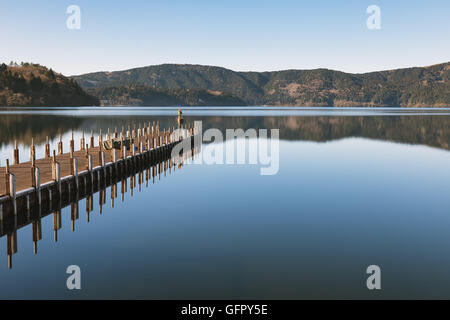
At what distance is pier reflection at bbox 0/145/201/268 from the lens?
50.5ft

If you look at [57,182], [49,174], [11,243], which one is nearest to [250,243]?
[11,243]

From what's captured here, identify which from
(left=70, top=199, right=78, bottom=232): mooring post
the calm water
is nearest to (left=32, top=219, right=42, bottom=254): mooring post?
the calm water

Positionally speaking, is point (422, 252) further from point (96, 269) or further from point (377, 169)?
point (377, 169)

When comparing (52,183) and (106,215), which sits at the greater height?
(52,183)

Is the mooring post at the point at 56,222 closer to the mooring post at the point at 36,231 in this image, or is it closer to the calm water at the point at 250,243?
the calm water at the point at 250,243

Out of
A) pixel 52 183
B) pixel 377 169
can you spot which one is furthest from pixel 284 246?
pixel 377 169

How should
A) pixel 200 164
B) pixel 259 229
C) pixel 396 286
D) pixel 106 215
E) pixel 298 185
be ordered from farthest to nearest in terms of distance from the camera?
A: pixel 200 164 → pixel 298 185 → pixel 106 215 → pixel 259 229 → pixel 396 286

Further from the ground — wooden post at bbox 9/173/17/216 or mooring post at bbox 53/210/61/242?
wooden post at bbox 9/173/17/216

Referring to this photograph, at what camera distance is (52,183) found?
1845 centimetres

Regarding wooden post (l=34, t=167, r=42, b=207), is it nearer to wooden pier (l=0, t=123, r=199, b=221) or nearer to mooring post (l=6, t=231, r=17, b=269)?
wooden pier (l=0, t=123, r=199, b=221)

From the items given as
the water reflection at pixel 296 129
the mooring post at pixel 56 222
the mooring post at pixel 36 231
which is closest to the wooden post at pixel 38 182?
the mooring post at pixel 36 231
